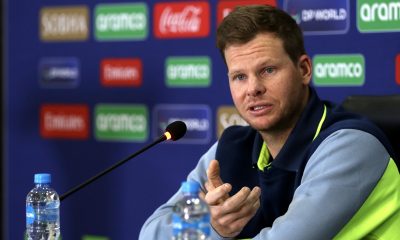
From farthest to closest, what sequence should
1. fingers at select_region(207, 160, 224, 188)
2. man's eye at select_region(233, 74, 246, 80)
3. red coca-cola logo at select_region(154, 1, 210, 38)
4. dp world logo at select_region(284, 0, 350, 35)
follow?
red coca-cola logo at select_region(154, 1, 210, 38) < dp world logo at select_region(284, 0, 350, 35) < man's eye at select_region(233, 74, 246, 80) < fingers at select_region(207, 160, 224, 188)

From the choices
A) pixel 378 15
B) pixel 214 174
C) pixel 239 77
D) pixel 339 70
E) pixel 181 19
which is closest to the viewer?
pixel 214 174

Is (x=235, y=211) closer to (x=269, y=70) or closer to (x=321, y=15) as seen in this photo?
(x=269, y=70)

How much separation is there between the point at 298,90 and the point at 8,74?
2.28 m

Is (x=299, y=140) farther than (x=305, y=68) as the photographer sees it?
No

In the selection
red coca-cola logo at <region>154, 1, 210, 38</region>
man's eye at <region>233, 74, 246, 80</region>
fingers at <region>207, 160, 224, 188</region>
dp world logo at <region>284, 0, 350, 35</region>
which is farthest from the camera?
red coca-cola logo at <region>154, 1, 210, 38</region>

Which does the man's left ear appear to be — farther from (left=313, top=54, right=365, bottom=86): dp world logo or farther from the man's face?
(left=313, top=54, right=365, bottom=86): dp world logo

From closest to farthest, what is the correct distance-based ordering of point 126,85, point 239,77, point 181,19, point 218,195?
point 218,195 → point 239,77 → point 181,19 → point 126,85

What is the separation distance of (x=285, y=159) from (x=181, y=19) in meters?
1.59

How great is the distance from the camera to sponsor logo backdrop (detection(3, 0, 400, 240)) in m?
2.93

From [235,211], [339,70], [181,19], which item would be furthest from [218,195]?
[181,19]

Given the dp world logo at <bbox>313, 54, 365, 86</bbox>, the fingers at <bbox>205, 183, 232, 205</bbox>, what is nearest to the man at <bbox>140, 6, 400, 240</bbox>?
the fingers at <bbox>205, 183, 232, 205</bbox>

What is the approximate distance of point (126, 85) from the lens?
353 centimetres

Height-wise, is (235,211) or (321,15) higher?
(321,15)

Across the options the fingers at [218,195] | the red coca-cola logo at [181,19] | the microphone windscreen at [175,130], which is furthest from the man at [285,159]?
the red coca-cola logo at [181,19]
